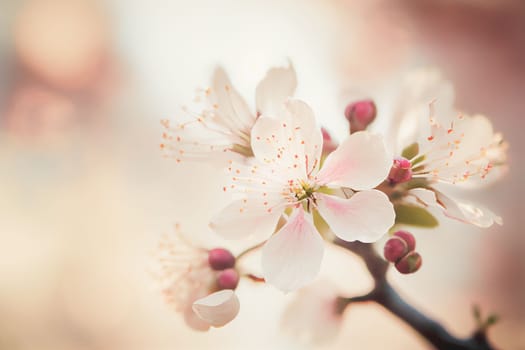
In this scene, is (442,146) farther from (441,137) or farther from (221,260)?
(221,260)

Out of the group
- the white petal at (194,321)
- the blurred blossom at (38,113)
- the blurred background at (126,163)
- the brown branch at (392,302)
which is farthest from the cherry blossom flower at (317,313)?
the blurred blossom at (38,113)

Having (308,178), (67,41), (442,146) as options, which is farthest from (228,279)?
(67,41)

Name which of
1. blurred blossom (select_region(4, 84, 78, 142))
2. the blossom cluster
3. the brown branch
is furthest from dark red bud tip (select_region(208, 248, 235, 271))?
blurred blossom (select_region(4, 84, 78, 142))

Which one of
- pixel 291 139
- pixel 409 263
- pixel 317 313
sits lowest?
pixel 317 313

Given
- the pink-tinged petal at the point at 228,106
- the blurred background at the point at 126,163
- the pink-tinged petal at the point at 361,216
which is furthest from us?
the blurred background at the point at 126,163

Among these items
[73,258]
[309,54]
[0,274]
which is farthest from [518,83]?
[0,274]

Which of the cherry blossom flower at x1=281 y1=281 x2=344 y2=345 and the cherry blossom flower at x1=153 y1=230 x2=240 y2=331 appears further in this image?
the cherry blossom flower at x1=281 y1=281 x2=344 y2=345

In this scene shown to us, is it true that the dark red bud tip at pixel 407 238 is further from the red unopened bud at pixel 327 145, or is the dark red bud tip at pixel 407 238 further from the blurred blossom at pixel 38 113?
the blurred blossom at pixel 38 113

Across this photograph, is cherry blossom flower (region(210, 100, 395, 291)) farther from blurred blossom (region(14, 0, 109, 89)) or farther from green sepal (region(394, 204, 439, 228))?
blurred blossom (region(14, 0, 109, 89))
